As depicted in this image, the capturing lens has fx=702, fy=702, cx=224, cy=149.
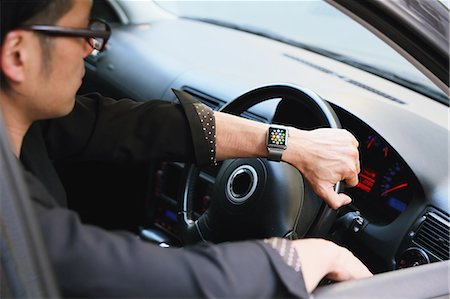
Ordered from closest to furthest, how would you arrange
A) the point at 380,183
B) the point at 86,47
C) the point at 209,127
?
the point at 86,47 < the point at 209,127 < the point at 380,183

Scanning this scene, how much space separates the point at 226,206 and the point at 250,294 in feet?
2.41

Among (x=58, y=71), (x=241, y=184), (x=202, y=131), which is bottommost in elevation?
(x=241, y=184)

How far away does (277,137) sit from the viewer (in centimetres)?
161

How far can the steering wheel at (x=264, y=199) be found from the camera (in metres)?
1.62

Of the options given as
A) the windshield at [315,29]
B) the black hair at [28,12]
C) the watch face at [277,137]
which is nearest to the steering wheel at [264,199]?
the watch face at [277,137]

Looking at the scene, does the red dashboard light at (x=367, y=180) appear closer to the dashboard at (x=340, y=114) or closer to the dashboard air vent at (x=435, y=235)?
the dashboard at (x=340, y=114)

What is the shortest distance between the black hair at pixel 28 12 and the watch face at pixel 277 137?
59 cm

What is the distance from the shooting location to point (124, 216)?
2.56 meters

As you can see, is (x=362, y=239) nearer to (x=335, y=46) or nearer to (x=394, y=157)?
(x=394, y=157)

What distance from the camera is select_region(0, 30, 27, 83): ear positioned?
1.12m

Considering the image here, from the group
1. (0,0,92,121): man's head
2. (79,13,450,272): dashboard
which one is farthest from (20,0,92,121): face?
(79,13,450,272): dashboard

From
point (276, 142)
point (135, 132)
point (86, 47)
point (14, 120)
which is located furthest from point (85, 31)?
point (276, 142)

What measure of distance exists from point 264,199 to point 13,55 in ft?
2.53

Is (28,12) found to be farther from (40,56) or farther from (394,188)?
(394,188)
